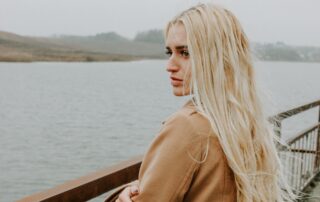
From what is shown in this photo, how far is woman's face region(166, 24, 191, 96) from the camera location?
1471 mm

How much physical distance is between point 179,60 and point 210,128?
0.28 metres

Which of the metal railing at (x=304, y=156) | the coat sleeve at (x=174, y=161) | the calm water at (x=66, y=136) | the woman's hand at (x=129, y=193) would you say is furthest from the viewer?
the calm water at (x=66, y=136)

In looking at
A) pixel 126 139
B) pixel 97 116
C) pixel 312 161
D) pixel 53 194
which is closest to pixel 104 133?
pixel 126 139

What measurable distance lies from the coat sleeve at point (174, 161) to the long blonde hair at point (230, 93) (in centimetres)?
7

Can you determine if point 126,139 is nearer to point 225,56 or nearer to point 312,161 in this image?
point 312,161

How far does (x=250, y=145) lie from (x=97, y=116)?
42.2 m

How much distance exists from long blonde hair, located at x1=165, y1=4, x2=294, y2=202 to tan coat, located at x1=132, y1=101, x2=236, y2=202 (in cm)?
3

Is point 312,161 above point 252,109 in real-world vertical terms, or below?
below

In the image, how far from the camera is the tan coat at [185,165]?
1300 mm

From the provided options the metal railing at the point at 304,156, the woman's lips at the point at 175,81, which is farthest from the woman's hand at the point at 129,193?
the metal railing at the point at 304,156

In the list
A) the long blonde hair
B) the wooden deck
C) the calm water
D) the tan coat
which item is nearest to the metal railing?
the wooden deck

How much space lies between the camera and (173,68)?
1507mm

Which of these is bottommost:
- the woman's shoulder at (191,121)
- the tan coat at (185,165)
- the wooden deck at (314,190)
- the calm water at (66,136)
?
the calm water at (66,136)

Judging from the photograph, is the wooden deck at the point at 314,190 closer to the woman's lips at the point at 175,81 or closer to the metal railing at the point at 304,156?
the metal railing at the point at 304,156
